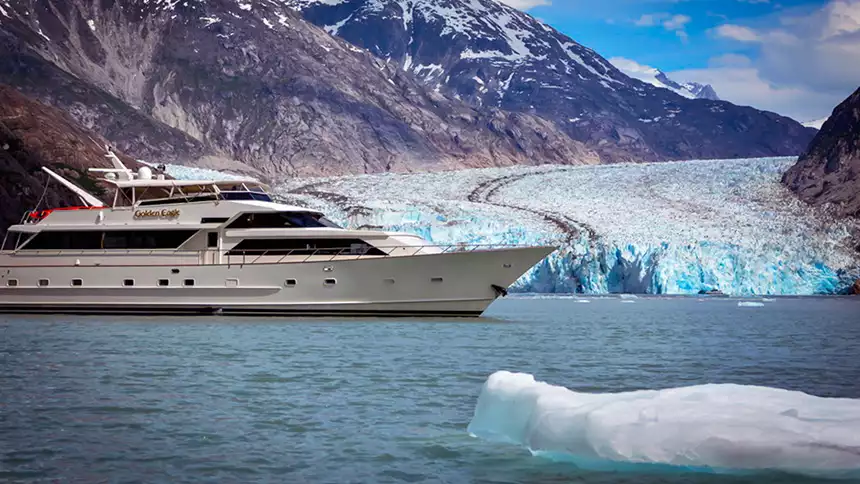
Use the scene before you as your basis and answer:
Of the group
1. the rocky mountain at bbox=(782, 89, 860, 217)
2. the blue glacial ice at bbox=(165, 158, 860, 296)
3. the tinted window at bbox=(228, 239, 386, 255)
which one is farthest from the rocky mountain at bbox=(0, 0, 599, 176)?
the tinted window at bbox=(228, 239, 386, 255)

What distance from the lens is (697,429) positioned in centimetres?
809

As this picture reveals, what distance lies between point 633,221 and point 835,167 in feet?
82.7

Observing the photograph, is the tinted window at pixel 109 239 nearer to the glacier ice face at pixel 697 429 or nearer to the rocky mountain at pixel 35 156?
the glacier ice face at pixel 697 429

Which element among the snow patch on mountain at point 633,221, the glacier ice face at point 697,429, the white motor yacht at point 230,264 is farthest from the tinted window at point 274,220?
the glacier ice face at point 697,429

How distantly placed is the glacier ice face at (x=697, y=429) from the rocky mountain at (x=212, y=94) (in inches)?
5857

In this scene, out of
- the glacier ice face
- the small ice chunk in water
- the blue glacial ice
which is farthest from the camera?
the blue glacial ice

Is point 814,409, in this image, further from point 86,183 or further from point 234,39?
point 234,39

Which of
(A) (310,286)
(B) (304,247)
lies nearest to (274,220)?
(B) (304,247)

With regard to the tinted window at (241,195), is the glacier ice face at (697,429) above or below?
below

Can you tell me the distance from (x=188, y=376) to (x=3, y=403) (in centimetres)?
341

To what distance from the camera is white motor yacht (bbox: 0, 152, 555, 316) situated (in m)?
30.3

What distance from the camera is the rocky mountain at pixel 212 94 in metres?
158

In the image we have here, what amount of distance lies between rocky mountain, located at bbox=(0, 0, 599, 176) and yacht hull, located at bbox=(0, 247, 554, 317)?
124 m

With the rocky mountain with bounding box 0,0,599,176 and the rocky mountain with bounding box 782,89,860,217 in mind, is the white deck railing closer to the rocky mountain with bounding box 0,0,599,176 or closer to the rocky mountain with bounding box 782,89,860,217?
the rocky mountain with bounding box 782,89,860,217
